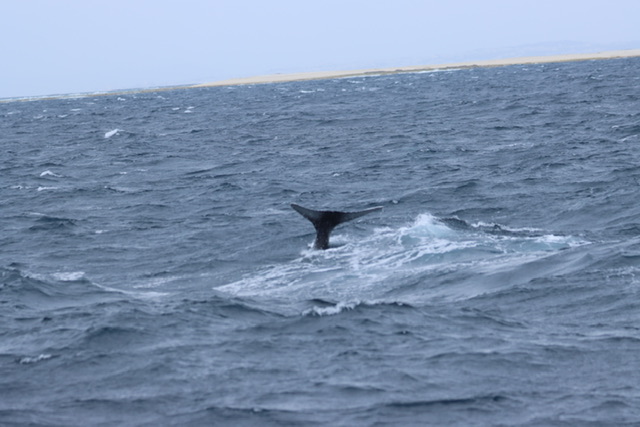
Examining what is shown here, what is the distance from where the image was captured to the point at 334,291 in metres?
17.0

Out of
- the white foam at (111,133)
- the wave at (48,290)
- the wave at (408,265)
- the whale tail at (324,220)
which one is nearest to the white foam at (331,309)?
the wave at (408,265)

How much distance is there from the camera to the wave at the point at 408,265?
16.8m

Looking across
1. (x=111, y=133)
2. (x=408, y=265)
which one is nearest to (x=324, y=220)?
(x=408, y=265)

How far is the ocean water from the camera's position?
1133 cm

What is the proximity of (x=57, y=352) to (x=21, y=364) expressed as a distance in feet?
1.96

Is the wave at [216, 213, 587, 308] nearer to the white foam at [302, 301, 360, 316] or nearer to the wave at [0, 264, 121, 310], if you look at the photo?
the white foam at [302, 301, 360, 316]

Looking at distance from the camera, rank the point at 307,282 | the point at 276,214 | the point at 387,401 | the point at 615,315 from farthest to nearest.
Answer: the point at 276,214, the point at 307,282, the point at 615,315, the point at 387,401

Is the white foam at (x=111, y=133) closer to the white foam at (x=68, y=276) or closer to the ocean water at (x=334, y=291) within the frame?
the ocean water at (x=334, y=291)

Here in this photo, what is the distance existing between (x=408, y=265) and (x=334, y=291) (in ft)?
7.59

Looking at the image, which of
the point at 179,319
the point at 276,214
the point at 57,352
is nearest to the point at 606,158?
the point at 276,214

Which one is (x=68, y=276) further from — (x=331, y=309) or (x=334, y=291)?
(x=331, y=309)

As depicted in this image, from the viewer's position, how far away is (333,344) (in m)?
13.4

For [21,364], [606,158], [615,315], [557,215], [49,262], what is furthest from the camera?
[606,158]

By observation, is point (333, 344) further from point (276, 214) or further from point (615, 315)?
point (276, 214)
